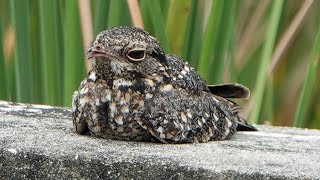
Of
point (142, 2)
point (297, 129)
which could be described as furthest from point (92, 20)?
point (297, 129)

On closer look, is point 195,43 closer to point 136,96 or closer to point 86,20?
point 86,20

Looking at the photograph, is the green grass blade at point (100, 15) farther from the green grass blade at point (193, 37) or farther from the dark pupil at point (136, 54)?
the dark pupil at point (136, 54)

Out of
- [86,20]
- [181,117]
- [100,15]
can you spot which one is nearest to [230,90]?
[181,117]

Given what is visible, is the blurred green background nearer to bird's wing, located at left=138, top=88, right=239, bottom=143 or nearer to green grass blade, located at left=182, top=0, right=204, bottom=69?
green grass blade, located at left=182, top=0, right=204, bottom=69

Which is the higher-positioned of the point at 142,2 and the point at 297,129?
the point at 142,2

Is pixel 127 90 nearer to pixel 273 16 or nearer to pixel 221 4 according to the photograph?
pixel 221 4

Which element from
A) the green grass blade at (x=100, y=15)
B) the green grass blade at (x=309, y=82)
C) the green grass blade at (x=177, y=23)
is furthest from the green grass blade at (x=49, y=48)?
the green grass blade at (x=309, y=82)
